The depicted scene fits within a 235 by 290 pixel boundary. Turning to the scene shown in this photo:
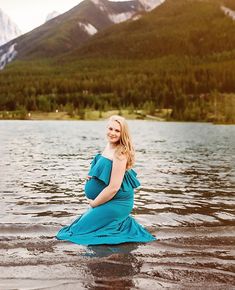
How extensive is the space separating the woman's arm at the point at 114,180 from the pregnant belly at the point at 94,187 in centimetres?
23

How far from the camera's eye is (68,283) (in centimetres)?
896

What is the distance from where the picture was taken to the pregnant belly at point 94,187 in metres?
Answer: 11.5

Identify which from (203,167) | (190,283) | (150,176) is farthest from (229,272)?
(203,167)

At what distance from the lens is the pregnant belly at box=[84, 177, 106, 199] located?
11.5 m

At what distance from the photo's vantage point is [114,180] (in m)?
11.2

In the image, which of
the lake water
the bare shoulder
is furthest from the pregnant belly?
the lake water

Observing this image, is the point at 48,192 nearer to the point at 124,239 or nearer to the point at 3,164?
the point at 124,239

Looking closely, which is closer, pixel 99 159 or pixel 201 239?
pixel 99 159

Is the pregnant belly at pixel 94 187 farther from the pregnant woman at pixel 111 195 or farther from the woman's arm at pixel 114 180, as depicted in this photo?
the woman's arm at pixel 114 180

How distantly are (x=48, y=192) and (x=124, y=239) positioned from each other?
11.8 metres

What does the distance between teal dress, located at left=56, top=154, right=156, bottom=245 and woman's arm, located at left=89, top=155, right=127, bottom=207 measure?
138 millimetres

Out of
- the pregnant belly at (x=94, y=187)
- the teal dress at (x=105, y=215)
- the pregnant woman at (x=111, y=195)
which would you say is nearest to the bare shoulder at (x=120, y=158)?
the pregnant woman at (x=111, y=195)

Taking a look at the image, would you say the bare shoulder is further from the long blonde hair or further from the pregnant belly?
the pregnant belly

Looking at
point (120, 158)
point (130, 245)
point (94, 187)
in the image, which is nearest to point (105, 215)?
point (94, 187)
